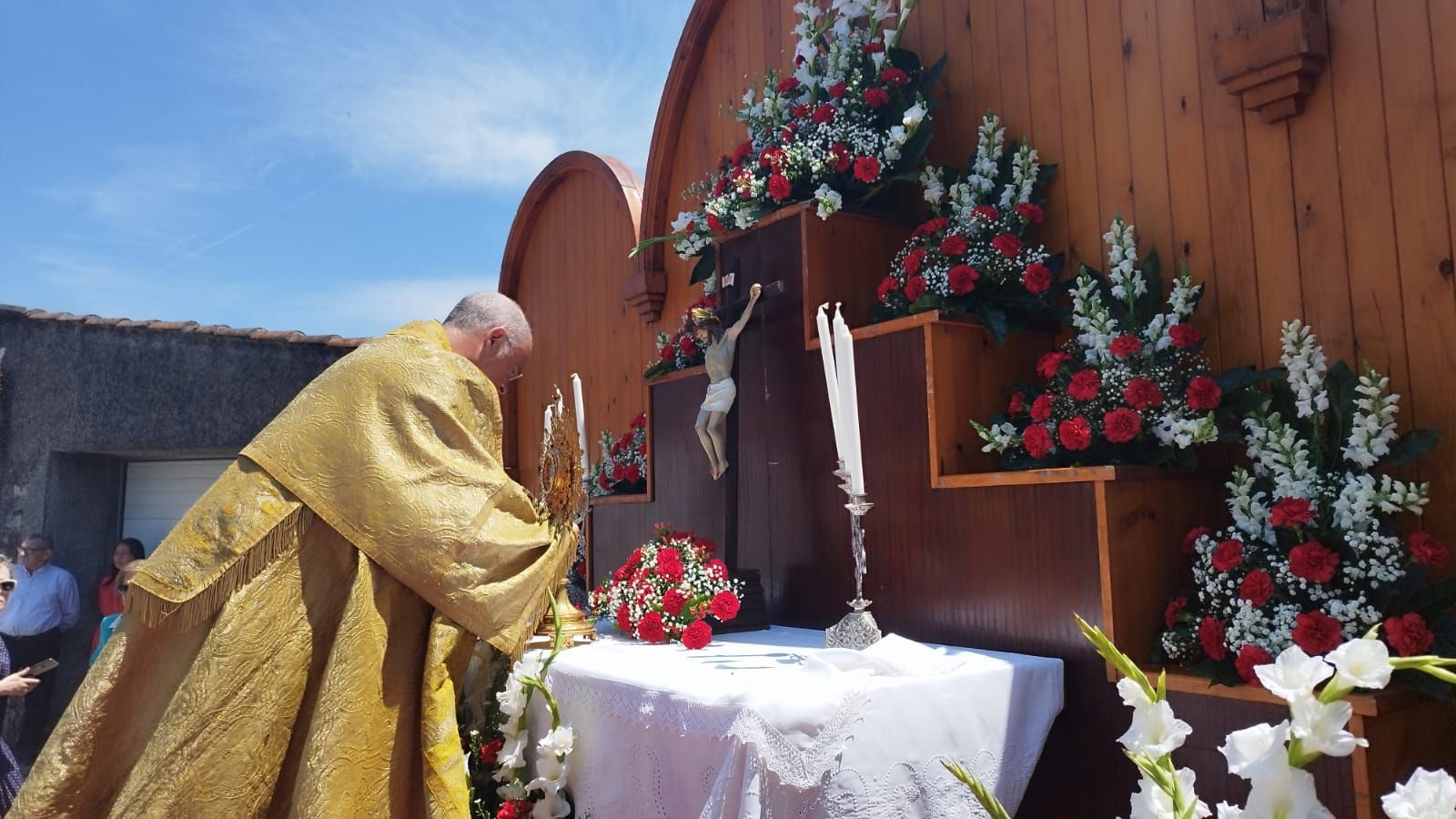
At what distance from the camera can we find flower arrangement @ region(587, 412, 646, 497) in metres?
5.05

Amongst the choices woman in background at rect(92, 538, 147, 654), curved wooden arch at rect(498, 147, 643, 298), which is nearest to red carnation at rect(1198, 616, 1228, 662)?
curved wooden arch at rect(498, 147, 643, 298)

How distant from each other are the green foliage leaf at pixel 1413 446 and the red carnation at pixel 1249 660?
2.07ft

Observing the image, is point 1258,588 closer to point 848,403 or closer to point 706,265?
point 848,403

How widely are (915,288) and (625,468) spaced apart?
7.01ft

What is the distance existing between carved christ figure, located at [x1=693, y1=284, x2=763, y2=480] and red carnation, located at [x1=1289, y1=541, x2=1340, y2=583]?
188cm

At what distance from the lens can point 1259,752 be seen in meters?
0.85

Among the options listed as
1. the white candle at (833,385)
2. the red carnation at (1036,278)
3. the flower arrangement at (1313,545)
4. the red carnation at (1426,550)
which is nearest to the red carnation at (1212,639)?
the flower arrangement at (1313,545)

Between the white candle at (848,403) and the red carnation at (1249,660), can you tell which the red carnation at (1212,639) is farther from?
the white candle at (848,403)

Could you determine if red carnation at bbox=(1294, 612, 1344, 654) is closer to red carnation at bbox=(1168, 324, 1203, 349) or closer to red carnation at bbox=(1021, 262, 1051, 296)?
red carnation at bbox=(1168, 324, 1203, 349)

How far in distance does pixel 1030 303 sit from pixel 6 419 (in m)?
8.50

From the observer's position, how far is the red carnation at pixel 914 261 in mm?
3457

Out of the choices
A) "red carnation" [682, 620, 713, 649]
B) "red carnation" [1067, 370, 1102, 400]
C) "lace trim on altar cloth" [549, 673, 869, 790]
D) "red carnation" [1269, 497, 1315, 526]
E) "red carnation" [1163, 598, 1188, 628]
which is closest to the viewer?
"lace trim on altar cloth" [549, 673, 869, 790]

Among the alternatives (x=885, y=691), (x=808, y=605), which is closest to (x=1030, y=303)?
(x=808, y=605)

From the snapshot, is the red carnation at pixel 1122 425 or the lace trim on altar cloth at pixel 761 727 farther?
the red carnation at pixel 1122 425
